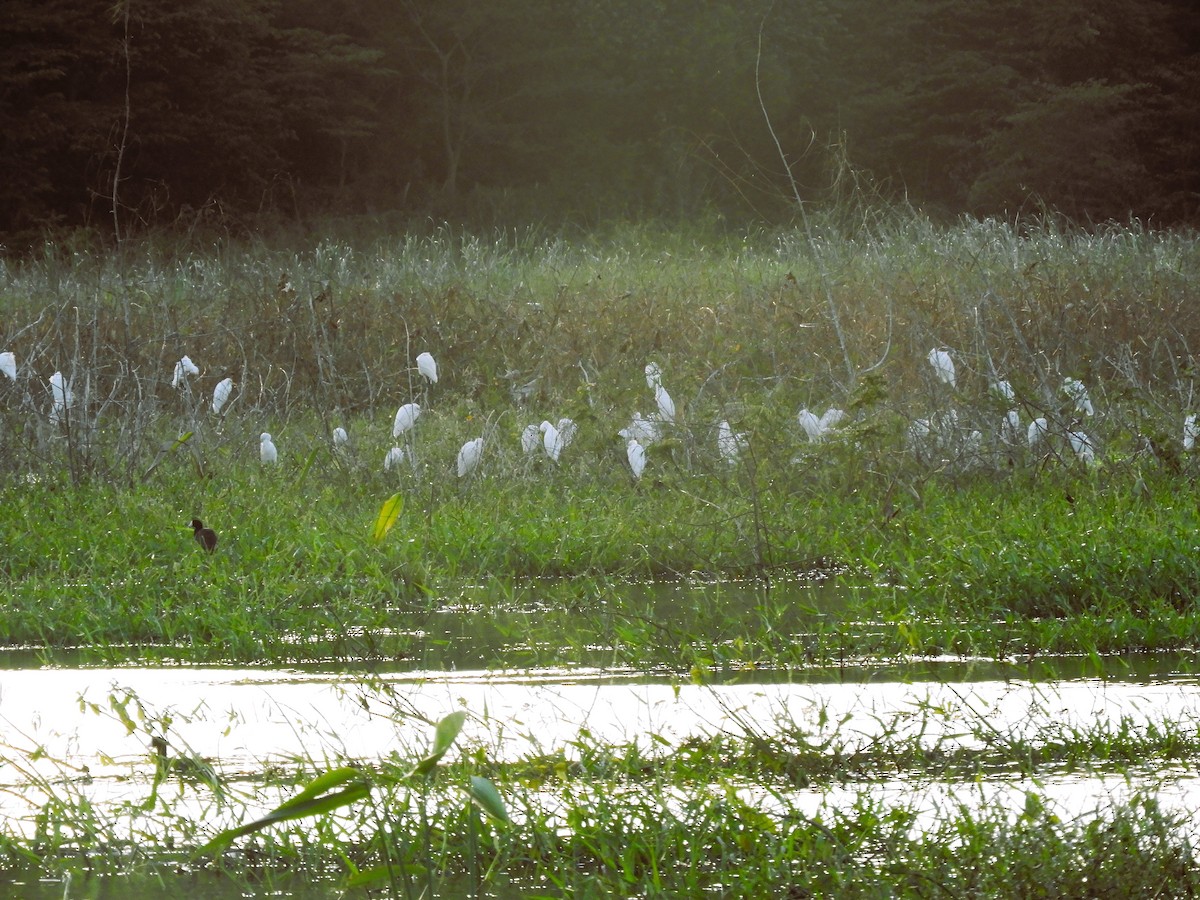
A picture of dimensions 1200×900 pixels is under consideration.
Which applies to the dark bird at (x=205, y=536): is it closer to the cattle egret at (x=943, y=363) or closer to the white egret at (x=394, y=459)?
the white egret at (x=394, y=459)

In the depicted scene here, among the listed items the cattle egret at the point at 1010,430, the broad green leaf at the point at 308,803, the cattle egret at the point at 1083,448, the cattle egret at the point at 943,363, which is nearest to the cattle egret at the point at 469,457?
the cattle egret at the point at 943,363

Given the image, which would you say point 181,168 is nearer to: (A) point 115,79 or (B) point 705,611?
(A) point 115,79

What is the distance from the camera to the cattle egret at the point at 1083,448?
5.41 metres

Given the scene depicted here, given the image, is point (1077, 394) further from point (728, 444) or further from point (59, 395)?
point (59, 395)

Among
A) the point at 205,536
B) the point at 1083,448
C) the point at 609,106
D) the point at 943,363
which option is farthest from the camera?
the point at 609,106

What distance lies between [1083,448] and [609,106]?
2000 centimetres

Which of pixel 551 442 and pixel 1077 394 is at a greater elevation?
pixel 1077 394

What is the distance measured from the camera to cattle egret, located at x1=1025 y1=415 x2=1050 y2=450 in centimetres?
556

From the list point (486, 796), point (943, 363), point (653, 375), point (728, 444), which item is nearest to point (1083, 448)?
point (943, 363)

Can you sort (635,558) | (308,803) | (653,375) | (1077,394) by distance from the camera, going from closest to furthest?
(308,803)
(635,558)
(1077,394)
(653,375)

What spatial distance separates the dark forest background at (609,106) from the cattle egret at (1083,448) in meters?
15.1

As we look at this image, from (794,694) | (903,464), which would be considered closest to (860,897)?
(794,694)

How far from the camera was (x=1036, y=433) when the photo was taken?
5664mm

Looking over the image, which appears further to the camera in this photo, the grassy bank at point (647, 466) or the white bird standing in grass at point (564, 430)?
the white bird standing in grass at point (564, 430)
